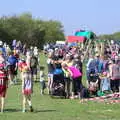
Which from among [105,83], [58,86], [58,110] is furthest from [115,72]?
[58,110]

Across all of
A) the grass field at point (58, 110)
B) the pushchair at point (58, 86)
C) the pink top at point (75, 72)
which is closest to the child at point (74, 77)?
the pink top at point (75, 72)

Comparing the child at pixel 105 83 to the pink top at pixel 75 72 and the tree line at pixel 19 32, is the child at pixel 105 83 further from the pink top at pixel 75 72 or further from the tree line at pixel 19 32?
the tree line at pixel 19 32

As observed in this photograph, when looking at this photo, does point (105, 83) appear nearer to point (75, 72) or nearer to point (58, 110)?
point (75, 72)

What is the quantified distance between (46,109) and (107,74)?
21.1 ft

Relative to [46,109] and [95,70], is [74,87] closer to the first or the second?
[95,70]

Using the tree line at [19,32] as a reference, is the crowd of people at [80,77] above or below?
below

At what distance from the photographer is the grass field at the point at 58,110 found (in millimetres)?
16422

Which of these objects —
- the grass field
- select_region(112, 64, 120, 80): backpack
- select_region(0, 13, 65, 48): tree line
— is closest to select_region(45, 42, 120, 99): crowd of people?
select_region(112, 64, 120, 80): backpack

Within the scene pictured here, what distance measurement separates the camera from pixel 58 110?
59.7 ft

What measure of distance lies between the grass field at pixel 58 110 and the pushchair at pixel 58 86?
37 cm

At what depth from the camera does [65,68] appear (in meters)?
22.6

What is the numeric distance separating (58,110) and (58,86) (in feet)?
14.6

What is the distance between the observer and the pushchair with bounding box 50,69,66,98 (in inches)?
888

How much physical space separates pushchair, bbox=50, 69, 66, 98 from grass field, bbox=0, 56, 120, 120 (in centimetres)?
37
